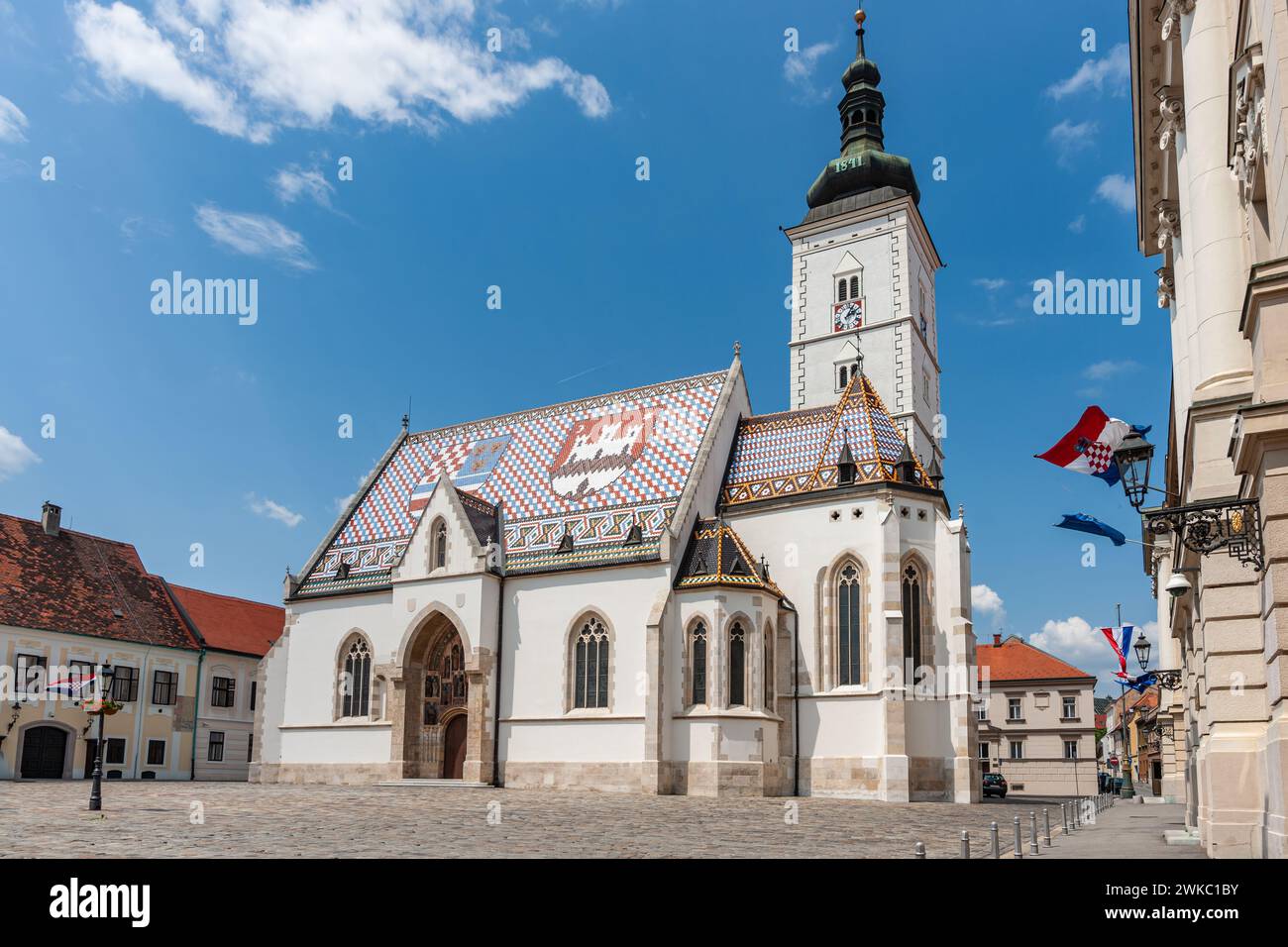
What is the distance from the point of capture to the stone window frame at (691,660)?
1305 inches

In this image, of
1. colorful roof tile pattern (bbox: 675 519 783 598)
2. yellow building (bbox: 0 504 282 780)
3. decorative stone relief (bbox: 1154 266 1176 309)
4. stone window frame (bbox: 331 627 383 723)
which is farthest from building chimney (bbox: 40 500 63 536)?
decorative stone relief (bbox: 1154 266 1176 309)

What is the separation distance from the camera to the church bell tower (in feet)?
159

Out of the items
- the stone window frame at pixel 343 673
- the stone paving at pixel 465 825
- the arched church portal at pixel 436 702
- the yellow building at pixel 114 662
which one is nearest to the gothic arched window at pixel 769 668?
the stone paving at pixel 465 825

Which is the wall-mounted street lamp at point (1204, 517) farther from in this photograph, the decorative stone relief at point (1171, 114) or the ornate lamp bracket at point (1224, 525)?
the decorative stone relief at point (1171, 114)

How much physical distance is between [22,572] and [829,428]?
110 ft

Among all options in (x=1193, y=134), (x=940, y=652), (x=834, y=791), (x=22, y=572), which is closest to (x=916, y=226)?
(x=940, y=652)

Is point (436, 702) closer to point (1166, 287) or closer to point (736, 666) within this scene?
point (736, 666)

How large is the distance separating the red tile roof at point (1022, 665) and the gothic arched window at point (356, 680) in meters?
37.9

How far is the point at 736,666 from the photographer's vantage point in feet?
109

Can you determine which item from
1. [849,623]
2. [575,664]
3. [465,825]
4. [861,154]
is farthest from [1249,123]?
[861,154]

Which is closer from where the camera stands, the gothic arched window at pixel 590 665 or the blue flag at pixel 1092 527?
the blue flag at pixel 1092 527

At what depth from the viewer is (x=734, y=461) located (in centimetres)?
3956
